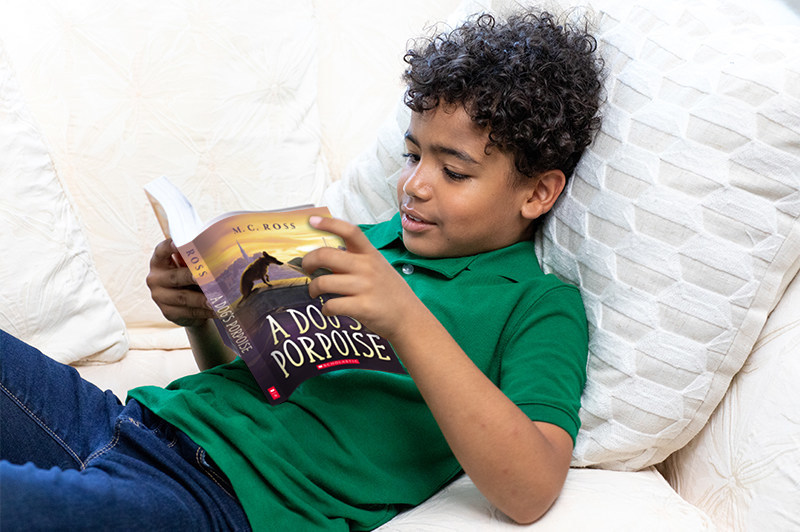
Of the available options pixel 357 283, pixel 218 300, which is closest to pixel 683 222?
pixel 357 283

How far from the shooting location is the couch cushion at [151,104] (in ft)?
4.17

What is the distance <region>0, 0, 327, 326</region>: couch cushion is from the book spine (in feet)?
1.99

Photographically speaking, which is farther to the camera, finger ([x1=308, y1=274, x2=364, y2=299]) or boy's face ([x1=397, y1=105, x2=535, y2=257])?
boy's face ([x1=397, y1=105, x2=535, y2=257])

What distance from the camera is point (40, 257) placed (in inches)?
45.4

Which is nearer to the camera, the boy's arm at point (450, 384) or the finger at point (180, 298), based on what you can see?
the boy's arm at point (450, 384)

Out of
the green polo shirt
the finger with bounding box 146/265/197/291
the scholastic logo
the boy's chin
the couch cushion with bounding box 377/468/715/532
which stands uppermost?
the finger with bounding box 146/265/197/291

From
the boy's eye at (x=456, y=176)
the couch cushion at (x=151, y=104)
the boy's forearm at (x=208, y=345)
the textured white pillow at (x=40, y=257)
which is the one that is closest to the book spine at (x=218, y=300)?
the boy's forearm at (x=208, y=345)

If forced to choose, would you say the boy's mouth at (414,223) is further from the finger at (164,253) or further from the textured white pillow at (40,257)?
the textured white pillow at (40,257)

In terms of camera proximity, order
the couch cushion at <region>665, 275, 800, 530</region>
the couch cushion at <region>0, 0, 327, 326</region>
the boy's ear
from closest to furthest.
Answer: the couch cushion at <region>665, 275, 800, 530</region> → the boy's ear → the couch cushion at <region>0, 0, 327, 326</region>

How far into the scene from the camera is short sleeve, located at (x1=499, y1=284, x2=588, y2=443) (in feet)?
2.68

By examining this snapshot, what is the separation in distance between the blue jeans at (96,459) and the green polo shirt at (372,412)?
3cm

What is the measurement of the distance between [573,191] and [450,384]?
0.37 metres

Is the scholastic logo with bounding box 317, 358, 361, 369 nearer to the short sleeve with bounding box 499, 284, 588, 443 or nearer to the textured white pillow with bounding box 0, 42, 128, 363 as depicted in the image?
the short sleeve with bounding box 499, 284, 588, 443

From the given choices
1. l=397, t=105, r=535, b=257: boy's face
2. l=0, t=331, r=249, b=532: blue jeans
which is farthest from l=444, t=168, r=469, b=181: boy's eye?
l=0, t=331, r=249, b=532: blue jeans
